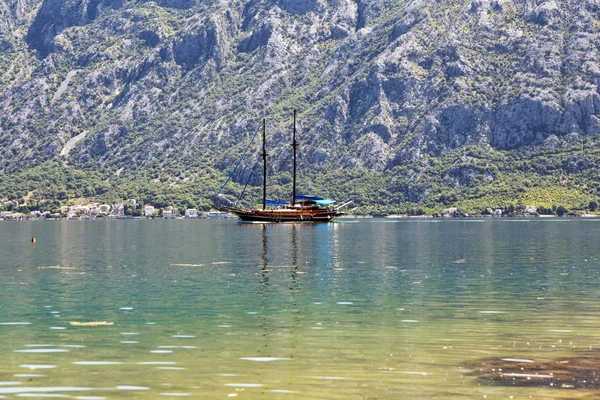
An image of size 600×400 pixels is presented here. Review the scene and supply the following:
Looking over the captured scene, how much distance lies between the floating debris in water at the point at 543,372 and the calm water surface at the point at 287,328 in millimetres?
919

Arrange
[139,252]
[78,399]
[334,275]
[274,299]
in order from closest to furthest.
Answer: [78,399] < [274,299] < [334,275] < [139,252]

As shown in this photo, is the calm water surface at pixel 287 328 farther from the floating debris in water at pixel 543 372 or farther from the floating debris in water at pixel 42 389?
the floating debris in water at pixel 543 372

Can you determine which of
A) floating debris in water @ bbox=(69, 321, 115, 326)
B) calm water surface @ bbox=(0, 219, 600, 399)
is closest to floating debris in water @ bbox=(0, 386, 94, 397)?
calm water surface @ bbox=(0, 219, 600, 399)

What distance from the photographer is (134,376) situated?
30.7 metres

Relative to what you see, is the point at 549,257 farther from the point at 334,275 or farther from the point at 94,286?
the point at 94,286

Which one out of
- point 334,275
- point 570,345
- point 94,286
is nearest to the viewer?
point 570,345

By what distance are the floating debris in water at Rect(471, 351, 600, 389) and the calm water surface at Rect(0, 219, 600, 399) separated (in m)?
0.92

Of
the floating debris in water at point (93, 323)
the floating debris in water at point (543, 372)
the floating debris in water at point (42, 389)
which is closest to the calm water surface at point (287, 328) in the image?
the floating debris in water at point (42, 389)

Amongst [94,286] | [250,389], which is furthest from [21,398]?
[94,286]

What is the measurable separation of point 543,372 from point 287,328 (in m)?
15.1

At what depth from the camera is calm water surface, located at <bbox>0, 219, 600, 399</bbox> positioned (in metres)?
29.6

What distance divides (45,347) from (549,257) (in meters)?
72.7

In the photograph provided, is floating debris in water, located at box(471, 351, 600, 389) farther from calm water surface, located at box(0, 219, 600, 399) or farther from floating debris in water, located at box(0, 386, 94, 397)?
floating debris in water, located at box(0, 386, 94, 397)

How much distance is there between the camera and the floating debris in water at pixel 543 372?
29125 millimetres
